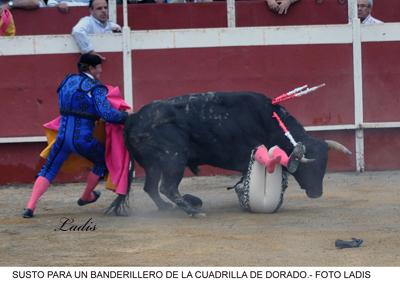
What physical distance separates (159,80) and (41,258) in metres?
3.77

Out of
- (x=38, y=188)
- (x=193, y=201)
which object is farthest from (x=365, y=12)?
(x=38, y=188)

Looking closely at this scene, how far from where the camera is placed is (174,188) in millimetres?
7973

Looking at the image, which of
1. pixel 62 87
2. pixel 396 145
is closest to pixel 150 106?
pixel 62 87

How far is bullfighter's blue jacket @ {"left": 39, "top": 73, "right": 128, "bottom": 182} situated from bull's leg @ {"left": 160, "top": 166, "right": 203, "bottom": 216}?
470 millimetres

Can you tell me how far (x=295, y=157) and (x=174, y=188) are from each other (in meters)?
0.81

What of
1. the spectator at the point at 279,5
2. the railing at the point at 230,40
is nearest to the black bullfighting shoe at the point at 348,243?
the railing at the point at 230,40

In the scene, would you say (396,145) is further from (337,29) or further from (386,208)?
(386,208)

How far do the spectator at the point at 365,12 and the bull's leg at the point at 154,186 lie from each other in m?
3.01

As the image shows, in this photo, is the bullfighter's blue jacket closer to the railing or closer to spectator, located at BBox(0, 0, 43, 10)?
the railing

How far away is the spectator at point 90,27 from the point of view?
32.0 ft

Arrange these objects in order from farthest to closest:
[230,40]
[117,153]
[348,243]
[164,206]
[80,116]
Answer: [230,40] → [164,206] → [117,153] → [80,116] → [348,243]

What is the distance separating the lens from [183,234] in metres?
7.32

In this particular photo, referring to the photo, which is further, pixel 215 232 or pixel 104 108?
pixel 104 108

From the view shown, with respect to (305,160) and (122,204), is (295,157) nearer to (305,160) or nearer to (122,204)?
(305,160)
